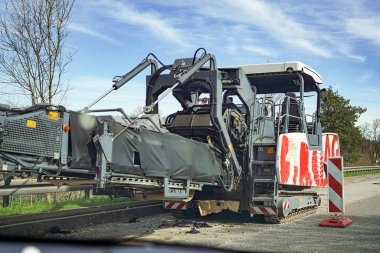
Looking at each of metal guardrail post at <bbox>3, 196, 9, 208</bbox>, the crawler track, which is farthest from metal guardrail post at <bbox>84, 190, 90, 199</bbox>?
metal guardrail post at <bbox>3, 196, 9, 208</bbox>

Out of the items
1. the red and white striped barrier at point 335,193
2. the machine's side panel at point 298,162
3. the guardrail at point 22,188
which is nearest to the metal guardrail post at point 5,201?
the guardrail at point 22,188

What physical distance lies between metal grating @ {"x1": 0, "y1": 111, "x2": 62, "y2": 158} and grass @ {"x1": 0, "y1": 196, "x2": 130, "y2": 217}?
4.74 m

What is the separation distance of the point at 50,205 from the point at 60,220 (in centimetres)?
292

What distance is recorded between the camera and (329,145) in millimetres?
A: 12039

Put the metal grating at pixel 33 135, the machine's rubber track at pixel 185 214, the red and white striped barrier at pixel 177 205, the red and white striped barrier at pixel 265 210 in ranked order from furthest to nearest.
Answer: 1. the machine's rubber track at pixel 185 214
2. the red and white striped barrier at pixel 177 205
3. the red and white striped barrier at pixel 265 210
4. the metal grating at pixel 33 135

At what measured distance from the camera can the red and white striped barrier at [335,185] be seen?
9.77 m

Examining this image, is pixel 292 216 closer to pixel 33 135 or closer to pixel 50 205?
pixel 50 205

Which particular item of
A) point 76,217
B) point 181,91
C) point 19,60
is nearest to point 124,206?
point 76,217

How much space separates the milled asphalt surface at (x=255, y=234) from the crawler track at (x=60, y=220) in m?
0.37

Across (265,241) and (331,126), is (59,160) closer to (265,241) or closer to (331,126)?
(265,241)

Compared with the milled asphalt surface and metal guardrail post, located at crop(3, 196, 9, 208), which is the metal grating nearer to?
the milled asphalt surface

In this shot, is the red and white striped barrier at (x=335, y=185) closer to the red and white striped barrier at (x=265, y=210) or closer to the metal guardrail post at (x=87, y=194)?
the red and white striped barrier at (x=265, y=210)

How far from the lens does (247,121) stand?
33.1 feet

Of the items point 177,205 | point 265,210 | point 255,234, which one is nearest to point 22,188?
point 177,205
